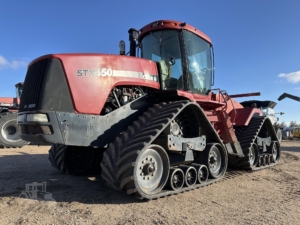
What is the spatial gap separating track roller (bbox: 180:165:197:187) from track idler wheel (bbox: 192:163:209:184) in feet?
0.32

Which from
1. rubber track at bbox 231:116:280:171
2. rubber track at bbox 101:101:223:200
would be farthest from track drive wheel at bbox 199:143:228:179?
rubber track at bbox 231:116:280:171

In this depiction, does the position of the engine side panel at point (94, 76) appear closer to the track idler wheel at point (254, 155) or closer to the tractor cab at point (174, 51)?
the tractor cab at point (174, 51)

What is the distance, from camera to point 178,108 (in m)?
4.42

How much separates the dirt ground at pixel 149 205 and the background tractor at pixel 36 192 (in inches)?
4.0

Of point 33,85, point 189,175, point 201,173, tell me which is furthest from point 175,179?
point 33,85

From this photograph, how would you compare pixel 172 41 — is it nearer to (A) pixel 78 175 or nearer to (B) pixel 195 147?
(B) pixel 195 147

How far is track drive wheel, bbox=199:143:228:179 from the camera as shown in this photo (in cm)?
536

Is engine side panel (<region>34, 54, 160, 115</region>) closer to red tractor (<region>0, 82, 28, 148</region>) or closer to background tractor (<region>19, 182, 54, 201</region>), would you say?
background tractor (<region>19, 182, 54, 201</region>)

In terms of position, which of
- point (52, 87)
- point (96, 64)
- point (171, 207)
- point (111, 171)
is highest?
point (96, 64)

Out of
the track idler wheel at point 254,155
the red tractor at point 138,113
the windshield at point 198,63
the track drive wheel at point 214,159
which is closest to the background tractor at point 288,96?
the track idler wheel at point 254,155

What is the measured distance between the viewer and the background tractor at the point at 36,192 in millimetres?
4102

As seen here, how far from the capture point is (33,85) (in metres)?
4.00

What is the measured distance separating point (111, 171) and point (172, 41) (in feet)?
10.3

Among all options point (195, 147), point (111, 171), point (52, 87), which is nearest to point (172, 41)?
point (195, 147)
